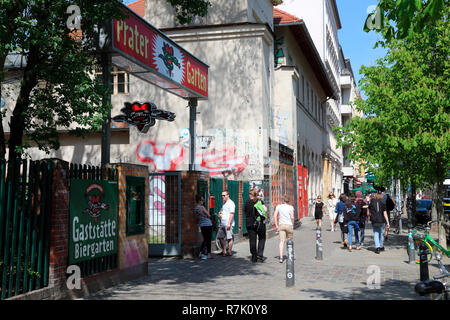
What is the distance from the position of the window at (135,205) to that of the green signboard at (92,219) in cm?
65

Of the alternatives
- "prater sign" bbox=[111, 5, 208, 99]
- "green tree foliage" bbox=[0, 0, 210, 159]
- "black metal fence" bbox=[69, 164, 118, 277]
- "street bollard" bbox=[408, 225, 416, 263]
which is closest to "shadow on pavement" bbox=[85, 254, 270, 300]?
"black metal fence" bbox=[69, 164, 118, 277]

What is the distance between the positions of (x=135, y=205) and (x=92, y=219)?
6.42 ft

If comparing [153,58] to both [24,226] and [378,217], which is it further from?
[378,217]

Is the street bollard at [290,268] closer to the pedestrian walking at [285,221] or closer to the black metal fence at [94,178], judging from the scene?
the black metal fence at [94,178]

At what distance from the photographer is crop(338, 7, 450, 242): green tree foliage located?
14609 millimetres

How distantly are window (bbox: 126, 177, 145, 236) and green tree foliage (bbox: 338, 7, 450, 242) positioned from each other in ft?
25.6

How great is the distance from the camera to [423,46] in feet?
50.2

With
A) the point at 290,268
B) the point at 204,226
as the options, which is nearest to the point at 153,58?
the point at 204,226

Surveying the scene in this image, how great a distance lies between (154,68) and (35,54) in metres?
2.98

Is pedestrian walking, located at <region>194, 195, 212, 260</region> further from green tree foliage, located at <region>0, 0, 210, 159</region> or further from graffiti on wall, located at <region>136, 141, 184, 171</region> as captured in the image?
graffiti on wall, located at <region>136, 141, 184, 171</region>

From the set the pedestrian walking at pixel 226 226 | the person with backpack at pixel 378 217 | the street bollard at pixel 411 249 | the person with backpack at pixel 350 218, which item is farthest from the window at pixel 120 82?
the street bollard at pixel 411 249

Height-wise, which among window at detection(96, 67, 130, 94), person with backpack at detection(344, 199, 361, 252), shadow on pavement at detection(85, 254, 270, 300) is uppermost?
window at detection(96, 67, 130, 94)

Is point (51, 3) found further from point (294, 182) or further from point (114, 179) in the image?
point (294, 182)

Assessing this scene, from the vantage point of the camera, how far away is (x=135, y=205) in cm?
1087
